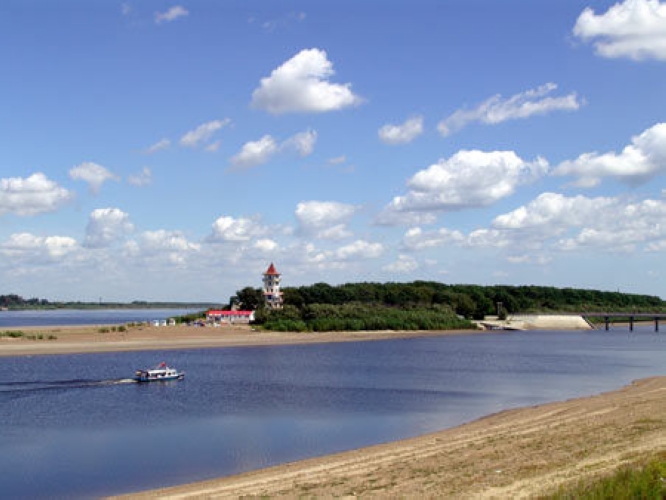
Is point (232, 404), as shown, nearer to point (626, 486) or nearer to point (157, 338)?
point (626, 486)

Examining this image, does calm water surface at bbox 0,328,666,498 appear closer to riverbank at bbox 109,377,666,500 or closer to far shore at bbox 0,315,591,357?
riverbank at bbox 109,377,666,500

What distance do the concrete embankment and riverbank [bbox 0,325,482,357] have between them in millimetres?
35776

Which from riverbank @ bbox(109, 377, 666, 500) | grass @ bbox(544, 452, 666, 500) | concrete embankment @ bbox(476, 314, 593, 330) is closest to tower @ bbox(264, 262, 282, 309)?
concrete embankment @ bbox(476, 314, 593, 330)

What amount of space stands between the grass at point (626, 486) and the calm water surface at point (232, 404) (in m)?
15.9

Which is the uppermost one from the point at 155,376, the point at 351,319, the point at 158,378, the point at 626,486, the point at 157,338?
the point at 351,319

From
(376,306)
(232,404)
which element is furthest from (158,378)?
(376,306)

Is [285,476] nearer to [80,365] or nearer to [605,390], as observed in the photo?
[605,390]

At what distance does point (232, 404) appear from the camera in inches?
1880

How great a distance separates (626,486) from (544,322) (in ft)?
537

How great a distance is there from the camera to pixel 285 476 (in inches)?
1031

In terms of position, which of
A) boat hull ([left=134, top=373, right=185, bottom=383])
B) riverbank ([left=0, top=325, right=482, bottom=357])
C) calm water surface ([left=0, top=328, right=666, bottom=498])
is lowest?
calm water surface ([left=0, top=328, right=666, bottom=498])

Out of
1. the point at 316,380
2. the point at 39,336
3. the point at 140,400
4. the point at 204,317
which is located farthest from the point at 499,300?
the point at 140,400

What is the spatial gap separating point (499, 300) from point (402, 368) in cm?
12716

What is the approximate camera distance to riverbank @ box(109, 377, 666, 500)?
2136cm
